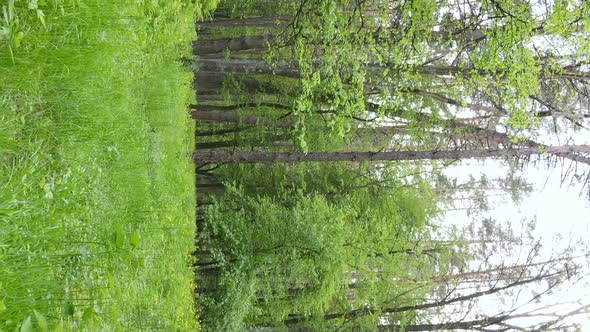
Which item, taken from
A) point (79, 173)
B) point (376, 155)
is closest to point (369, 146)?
point (376, 155)

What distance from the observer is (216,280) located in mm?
15508

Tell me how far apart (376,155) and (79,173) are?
939cm

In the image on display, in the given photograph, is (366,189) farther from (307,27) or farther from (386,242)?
(307,27)

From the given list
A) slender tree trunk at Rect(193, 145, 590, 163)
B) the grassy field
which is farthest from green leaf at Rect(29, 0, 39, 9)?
slender tree trunk at Rect(193, 145, 590, 163)

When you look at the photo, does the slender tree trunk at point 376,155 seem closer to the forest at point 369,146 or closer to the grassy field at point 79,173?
the forest at point 369,146

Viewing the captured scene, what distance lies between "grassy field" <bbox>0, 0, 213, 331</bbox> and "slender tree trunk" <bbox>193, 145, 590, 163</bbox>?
4863 millimetres

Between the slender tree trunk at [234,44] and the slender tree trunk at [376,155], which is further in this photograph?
the slender tree trunk at [234,44]

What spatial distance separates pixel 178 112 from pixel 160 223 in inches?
167

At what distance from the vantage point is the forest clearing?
15.6ft

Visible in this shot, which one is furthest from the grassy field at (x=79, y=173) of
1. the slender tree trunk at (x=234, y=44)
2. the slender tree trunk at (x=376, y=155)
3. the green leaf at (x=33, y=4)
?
the slender tree trunk at (x=376, y=155)

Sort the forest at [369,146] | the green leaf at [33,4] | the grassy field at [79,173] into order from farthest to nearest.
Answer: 1. the forest at [369,146]
2. the grassy field at [79,173]
3. the green leaf at [33,4]

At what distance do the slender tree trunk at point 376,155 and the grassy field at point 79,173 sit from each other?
4.86 metres

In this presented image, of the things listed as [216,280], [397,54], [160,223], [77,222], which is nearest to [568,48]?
[397,54]

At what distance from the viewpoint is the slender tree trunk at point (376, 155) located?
12.6 meters
